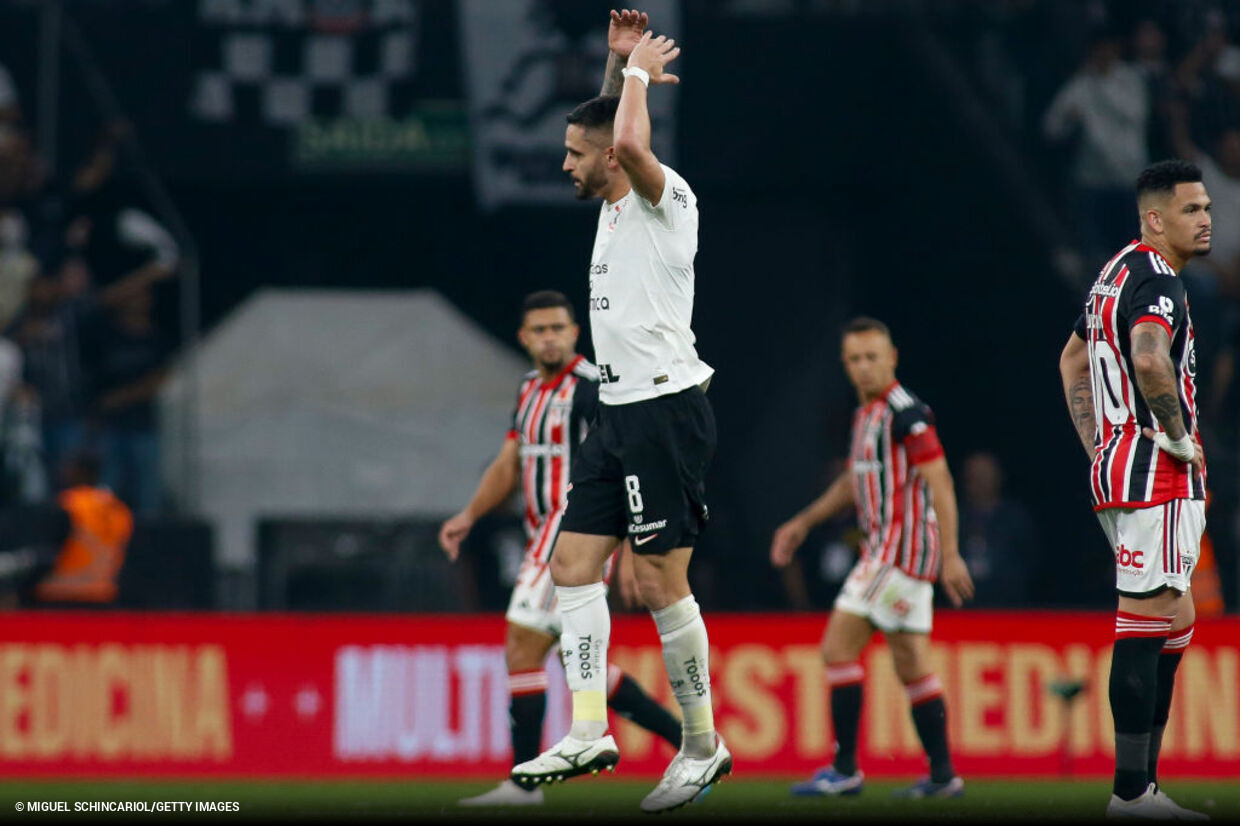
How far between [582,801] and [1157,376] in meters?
2.94

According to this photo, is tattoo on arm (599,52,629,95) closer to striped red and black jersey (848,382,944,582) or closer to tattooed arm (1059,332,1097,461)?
tattooed arm (1059,332,1097,461)

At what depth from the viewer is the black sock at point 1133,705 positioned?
6.20 m

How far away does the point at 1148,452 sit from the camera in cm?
632

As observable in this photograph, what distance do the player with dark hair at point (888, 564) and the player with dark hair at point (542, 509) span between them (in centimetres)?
97

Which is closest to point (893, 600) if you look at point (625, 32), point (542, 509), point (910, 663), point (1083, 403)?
point (910, 663)

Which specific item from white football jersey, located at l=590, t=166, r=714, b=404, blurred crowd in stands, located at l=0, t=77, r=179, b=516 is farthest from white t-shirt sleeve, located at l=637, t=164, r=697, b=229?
blurred crowd in stands, located at l=0, t=77, r=179, b=516

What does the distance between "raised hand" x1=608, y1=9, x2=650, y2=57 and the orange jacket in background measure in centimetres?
671

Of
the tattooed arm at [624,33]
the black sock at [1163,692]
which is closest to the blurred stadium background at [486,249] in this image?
the black sock at [1163,692]

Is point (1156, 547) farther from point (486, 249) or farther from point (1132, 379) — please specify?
point (486, 249)

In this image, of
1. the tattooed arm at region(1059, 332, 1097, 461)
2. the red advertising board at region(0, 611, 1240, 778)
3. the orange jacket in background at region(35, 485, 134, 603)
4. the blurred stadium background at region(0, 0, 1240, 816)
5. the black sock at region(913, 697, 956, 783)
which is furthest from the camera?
the blurred stadium background at region(0, 0, 1240, 816)

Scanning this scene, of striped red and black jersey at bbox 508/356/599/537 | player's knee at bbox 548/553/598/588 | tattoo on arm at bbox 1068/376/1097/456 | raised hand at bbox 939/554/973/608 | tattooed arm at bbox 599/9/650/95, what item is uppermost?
tattooed arm at bbox 599/9/650/95

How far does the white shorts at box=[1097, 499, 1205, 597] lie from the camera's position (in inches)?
247

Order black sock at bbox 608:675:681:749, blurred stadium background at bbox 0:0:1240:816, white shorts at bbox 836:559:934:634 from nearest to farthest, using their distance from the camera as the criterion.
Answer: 1. black sock at bbox 608:675:681:749
2. white shorts at bbox 836:559:934:634
3. blurred stadium background at bbox 0:0:1240:816

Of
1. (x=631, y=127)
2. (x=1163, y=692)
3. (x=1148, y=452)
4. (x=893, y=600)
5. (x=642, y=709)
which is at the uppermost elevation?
(x=631, y=127)
